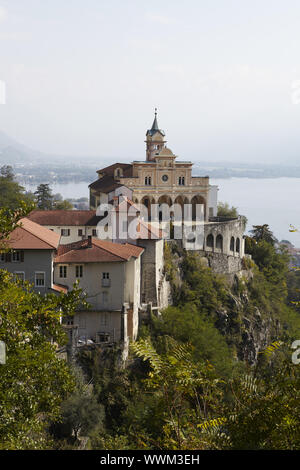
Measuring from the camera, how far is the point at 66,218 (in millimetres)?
44188

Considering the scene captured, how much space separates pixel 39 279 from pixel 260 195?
445 feet

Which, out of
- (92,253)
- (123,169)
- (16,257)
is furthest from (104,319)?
(123,169)

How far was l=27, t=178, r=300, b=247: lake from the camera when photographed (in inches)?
4198

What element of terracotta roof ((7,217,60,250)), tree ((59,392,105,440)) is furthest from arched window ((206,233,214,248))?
tree ((59,392,105,440))

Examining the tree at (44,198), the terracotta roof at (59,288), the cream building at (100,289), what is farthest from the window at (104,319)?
the tree at (44,198)

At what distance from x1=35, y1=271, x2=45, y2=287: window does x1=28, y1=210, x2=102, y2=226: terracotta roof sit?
1553 cm

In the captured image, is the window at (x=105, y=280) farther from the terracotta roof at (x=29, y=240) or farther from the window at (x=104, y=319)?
the terracotta roof at (x=29, y=240)

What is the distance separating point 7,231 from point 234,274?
3565 centimetres

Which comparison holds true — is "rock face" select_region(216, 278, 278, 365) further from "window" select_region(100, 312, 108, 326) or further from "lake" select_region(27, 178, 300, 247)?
"lake" select_region(27, 178, 300, 247)

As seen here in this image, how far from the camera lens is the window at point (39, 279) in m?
27.8

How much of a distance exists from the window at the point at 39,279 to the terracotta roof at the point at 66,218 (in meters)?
15.5

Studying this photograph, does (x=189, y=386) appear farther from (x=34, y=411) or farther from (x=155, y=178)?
(x=155, y=178)

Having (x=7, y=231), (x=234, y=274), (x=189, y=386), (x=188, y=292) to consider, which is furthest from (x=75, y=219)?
(x=189, y=386)

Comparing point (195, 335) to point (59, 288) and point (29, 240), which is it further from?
point (29, 240)
